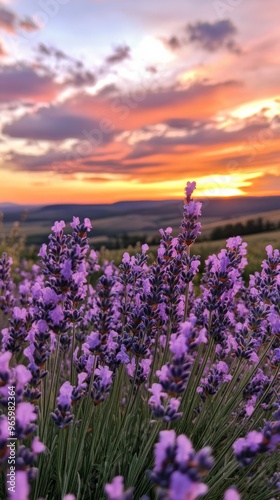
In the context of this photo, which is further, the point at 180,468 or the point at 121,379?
the point at 121,379

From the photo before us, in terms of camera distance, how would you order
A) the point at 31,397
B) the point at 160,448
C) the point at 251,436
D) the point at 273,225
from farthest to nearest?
1. the point at 273,225
2. the point at 31,397
3. the point at 251,436
4. the point at 160,448

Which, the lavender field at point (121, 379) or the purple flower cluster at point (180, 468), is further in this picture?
the lavender field at point (121, 379)

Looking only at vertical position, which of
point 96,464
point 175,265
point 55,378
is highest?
point 175,265

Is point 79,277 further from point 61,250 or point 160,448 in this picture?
point 160,448

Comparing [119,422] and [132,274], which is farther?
[132,274]

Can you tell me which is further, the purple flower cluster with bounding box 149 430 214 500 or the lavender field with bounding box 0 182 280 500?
the lavender field with bounding box 0 182 280 500

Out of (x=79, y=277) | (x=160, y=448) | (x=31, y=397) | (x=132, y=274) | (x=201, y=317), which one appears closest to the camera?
(x=160, y=448)

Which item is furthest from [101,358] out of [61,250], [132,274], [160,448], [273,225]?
[273,225]

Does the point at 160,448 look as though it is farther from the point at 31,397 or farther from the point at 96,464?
the point at 96,464

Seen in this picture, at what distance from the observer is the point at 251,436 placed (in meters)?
1.65

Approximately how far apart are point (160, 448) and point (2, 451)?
48cm

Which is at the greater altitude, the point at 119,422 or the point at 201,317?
the point at 201,317

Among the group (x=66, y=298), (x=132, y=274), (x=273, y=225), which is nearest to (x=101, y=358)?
(x=66, y=298)

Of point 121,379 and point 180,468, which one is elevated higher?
point 180,468
